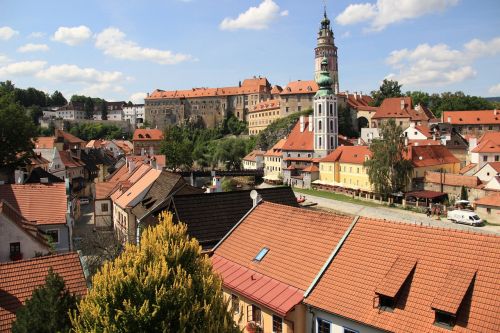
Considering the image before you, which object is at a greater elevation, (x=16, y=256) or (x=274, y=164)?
(x=274, y=164)

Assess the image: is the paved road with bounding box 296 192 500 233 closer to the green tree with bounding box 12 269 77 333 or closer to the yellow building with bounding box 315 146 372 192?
the yellow building with bounding box 315 146 372 192

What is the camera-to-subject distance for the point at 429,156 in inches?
2382

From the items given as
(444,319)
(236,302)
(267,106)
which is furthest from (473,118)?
(444,319)

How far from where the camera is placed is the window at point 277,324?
14656 millimetres

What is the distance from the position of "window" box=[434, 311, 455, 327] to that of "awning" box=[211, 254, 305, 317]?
4.16 m

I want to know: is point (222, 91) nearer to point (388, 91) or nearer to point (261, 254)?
point (388, 91)

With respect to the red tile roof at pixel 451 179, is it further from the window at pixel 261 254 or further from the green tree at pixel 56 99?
the green tree at pixel 56 99

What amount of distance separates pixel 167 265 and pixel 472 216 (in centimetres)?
3822

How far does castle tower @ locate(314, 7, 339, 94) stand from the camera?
125500 millimetres

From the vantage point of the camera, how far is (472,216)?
41906mm

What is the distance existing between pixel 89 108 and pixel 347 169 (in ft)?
400

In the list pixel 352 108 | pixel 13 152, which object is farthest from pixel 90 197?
pixel 352 108

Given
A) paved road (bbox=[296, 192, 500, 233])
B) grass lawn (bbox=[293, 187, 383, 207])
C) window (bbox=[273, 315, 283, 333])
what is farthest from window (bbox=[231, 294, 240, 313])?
grass lawn (bbox=[293, 187, 383, 207])

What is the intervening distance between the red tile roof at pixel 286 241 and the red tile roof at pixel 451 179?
3914 cm
